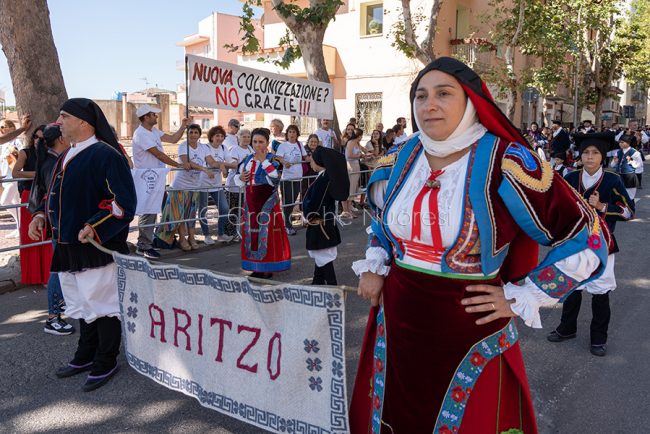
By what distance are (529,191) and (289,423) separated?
168 cm

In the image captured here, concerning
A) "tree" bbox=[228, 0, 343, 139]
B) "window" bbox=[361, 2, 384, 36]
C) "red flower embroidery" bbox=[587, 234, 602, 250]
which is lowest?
"red flower embroidery" bbox=[587, 234, 602, 250]

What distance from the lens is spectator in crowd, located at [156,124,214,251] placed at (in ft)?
28.4

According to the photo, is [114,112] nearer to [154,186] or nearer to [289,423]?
[154,186]

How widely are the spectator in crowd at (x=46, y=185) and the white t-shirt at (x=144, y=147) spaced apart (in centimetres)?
283

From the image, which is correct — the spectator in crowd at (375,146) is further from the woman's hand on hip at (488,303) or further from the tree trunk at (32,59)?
the woman's hand on hip at (488,303)

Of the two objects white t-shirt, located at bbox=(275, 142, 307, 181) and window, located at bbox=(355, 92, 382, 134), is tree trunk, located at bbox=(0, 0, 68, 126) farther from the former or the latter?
window, located at bbox=(355, 92, 382, 134)

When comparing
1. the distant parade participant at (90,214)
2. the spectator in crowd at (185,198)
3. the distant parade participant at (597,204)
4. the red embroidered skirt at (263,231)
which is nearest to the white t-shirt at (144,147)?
the spectator in crowd at (185,198)

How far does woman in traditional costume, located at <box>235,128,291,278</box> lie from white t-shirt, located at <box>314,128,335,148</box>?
15.6ft

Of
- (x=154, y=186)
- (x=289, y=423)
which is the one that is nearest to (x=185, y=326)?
(x=289, y=423)

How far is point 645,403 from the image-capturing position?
402 centimetres

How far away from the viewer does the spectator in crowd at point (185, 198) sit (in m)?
8.66

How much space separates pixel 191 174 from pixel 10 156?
3629mm

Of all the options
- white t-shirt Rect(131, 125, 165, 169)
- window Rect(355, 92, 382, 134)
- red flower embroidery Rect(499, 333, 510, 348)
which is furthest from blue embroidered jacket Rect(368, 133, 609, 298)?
window Rect(355, 92, 382, 134)

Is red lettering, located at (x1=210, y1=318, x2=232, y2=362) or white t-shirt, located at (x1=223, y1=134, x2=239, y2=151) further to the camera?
white t-shirt, located at (x1=223, y1=134, x2=239, y2=151)
